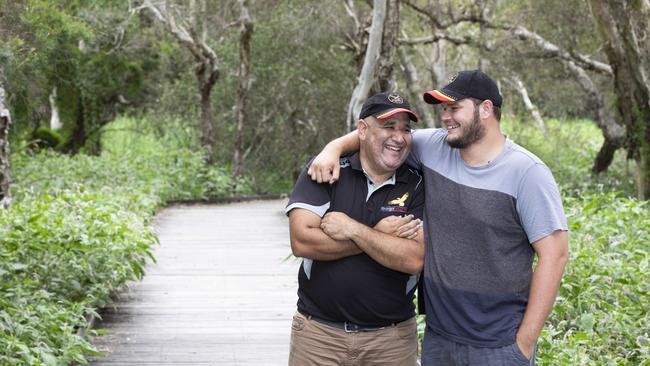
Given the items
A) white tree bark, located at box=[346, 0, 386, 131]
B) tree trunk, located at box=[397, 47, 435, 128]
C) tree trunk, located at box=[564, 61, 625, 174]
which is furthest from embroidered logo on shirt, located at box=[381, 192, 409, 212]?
tree trunk, located at box=[397, 47, 435, 128]

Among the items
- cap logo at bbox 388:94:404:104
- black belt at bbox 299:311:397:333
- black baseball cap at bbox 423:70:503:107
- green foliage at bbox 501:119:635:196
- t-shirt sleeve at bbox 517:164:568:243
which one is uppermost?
black baseball cap at bbox 423:70:503:107

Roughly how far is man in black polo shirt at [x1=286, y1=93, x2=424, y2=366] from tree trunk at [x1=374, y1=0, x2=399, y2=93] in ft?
36.0

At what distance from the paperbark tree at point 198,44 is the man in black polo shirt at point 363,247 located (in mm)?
17869

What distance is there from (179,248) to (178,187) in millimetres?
9081

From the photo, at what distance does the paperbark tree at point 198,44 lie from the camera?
73.7ft

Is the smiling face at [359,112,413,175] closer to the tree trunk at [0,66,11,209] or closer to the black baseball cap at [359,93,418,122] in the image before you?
the black baseball cap at [359,93,418,122]

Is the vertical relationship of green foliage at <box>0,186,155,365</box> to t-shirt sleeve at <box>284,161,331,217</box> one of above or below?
below

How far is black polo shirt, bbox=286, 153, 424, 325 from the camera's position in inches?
158

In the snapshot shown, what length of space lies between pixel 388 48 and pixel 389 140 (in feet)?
37.3

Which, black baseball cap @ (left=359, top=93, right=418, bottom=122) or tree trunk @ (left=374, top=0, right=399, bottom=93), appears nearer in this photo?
black baseball cap @ (left=359, top=93, right=418, bottom=122)

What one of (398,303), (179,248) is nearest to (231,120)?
(179,248)

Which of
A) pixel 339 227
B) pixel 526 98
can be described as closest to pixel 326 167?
pixel 339 227

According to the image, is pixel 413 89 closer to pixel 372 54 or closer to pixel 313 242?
pixel 372 54

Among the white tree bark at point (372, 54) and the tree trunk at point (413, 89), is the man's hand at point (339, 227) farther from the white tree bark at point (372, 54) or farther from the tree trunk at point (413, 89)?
the tree trunk at point (413, 89)
